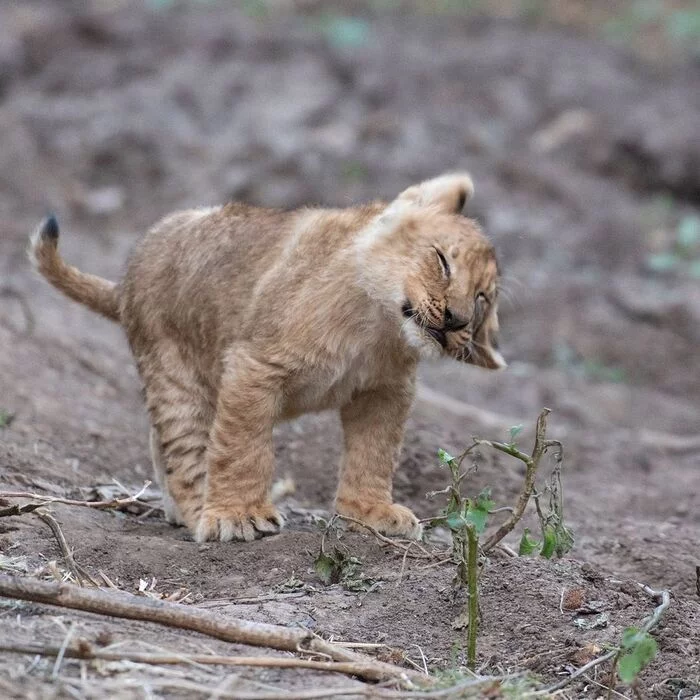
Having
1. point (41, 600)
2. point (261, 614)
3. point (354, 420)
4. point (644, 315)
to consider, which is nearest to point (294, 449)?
point (354, 420)

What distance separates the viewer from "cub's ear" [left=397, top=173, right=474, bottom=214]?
623 centimetres

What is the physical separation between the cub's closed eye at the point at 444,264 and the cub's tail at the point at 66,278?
7.12ft

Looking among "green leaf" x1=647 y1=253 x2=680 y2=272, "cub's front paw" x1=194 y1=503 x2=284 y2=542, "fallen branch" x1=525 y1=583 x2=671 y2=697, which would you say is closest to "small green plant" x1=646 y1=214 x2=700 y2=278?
"green leaf" x1=647 y1=253 x2=680 y2=272

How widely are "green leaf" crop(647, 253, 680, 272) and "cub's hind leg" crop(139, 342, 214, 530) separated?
894 centimetres

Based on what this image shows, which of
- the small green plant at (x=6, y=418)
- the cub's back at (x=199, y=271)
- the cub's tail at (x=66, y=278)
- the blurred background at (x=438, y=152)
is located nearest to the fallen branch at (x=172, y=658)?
the cub's back at (x=199, y=271)

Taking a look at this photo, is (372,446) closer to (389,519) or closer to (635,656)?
(389,519)

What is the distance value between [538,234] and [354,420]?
872 cm

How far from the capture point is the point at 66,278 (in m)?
7.14

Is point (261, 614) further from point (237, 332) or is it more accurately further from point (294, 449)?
point (294, 449)

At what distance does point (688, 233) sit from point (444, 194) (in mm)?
9485

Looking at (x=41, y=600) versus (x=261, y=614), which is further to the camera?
(x=261, y=614)

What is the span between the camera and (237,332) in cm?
638

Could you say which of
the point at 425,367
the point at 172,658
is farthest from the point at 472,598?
the point at 425,367

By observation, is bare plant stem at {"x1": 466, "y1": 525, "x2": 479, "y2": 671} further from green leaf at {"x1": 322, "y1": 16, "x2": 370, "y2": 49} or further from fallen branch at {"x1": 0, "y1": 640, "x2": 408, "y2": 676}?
green leaf at {"x1": 322, "y1": 16, "x2": 370, "y2": 49}
